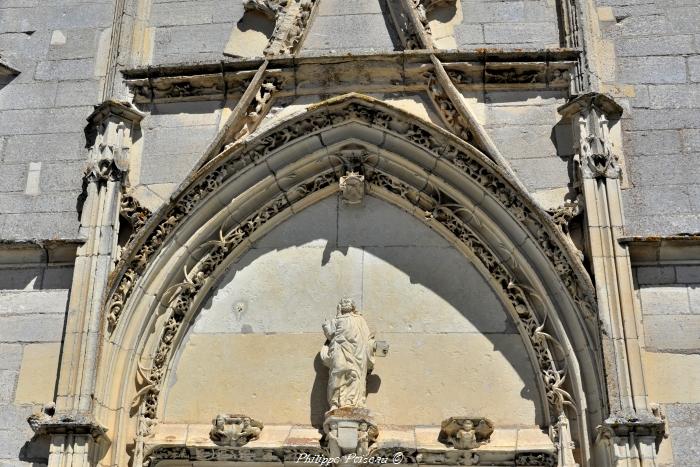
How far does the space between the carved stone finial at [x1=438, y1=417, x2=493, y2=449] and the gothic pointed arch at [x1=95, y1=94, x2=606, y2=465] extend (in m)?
0.55

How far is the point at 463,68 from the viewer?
9.71 m

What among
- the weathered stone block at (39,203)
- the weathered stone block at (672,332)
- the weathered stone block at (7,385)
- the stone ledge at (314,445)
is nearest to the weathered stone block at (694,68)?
the weathered stone block at (672,332)

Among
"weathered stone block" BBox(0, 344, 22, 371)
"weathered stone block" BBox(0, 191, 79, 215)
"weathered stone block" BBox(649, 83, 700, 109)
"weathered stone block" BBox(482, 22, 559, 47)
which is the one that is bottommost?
"weathered stone block" BBox(0, 344, 22, 371)

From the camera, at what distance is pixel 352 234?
9594 mm

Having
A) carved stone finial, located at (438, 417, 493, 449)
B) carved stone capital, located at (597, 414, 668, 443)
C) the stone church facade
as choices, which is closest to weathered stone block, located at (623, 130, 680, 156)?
the stone church facade

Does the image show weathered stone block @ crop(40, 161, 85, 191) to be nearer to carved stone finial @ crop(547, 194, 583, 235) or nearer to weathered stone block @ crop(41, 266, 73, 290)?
weathered stone block @ crop(41, 266, 73, 290)

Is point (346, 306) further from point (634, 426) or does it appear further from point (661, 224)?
point (661, 224)

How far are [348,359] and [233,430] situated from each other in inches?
44.5

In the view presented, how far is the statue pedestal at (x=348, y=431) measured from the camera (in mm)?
8336

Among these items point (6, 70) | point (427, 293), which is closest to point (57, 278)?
point (6, 70)

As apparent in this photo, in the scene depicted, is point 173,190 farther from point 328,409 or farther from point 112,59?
point 328,409

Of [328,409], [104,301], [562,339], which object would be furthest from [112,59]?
[562,339]

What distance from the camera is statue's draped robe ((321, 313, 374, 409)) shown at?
8578mm

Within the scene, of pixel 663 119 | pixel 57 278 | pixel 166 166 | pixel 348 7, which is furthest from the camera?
pixel 348 7
